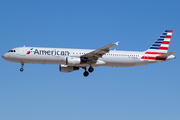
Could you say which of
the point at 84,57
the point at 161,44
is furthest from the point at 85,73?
the point at 161,44

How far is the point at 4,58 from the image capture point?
5462 cm

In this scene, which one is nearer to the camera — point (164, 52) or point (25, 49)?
point (25, 49)

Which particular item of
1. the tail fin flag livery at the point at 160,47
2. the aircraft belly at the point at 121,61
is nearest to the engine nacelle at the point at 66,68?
the aircraft belly at the point at 121,61

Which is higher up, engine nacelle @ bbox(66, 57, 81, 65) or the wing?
the wing

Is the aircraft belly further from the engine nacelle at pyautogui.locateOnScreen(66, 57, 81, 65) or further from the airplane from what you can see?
the engine nacelle at pyautogui.locateOnScreen(66, 57, 81, 65)

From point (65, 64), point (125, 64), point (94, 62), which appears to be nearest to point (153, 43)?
point (125, 64)

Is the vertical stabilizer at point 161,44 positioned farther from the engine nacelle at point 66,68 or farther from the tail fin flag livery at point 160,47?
the engine nacelle at point 66,68

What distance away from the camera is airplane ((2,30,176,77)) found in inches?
2119

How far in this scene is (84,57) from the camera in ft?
180

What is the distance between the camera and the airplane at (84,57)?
53.8 m

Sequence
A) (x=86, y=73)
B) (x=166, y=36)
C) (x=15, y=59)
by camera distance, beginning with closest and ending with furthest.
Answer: (x=15, y=59), (x=86, y=73), (x=166, y=36)

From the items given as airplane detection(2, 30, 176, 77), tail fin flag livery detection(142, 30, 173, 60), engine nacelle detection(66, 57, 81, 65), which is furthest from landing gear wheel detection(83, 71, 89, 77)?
tail fin flag livery detection(142, 30, 173, 60)

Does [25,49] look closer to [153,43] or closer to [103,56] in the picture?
[103,56]

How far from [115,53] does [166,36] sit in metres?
11.8
